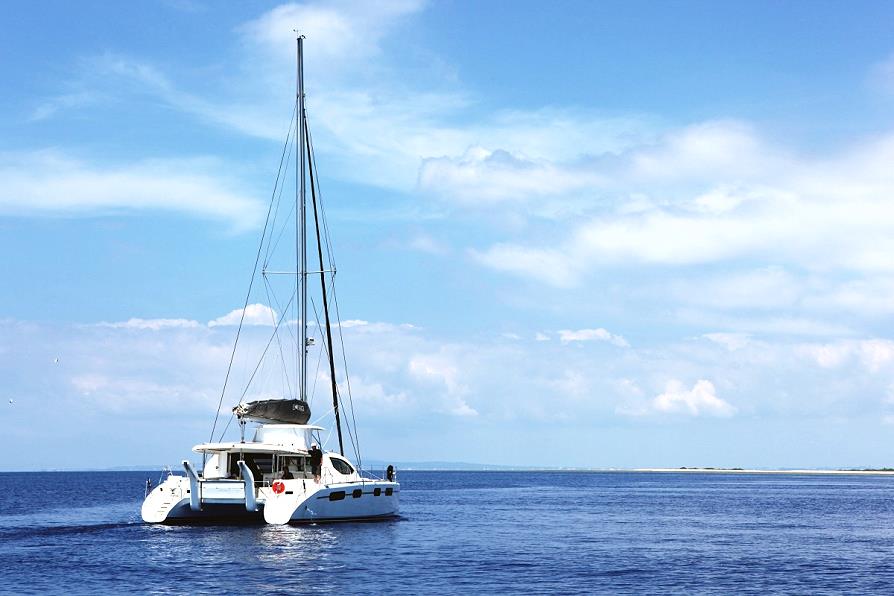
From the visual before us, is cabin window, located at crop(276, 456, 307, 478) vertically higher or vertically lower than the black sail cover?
lower

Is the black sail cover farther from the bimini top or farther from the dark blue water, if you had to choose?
the dark blue water

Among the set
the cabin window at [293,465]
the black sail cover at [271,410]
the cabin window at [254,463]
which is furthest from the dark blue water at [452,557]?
the black sail cover at [271,410]

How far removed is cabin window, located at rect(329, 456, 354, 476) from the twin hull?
3.52 feet

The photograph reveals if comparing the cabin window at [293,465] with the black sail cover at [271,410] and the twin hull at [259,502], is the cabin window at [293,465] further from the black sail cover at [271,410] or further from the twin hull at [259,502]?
the twin hull at [259,502]

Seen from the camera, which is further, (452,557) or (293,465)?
(293,465)

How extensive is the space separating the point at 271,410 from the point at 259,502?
573cm

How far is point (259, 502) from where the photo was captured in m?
46.2

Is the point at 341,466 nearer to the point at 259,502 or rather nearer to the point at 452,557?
the point at 259,502

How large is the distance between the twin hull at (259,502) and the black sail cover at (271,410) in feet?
14.8

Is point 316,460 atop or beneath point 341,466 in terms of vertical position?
atop

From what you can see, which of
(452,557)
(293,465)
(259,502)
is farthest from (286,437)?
(452,557)

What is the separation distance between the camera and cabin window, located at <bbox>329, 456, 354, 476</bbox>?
5019 cm

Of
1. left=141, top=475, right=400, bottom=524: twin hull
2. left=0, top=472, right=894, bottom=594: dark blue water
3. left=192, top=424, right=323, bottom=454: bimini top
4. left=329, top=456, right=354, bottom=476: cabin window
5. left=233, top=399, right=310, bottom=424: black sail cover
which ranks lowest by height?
left=0, top=472, right=894, bottom=594: dark blue water

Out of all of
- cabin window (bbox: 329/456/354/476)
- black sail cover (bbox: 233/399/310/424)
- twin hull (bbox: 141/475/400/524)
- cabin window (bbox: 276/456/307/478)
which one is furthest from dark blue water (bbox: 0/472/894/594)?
black sail cover (bbox: 233/399/310/424)
